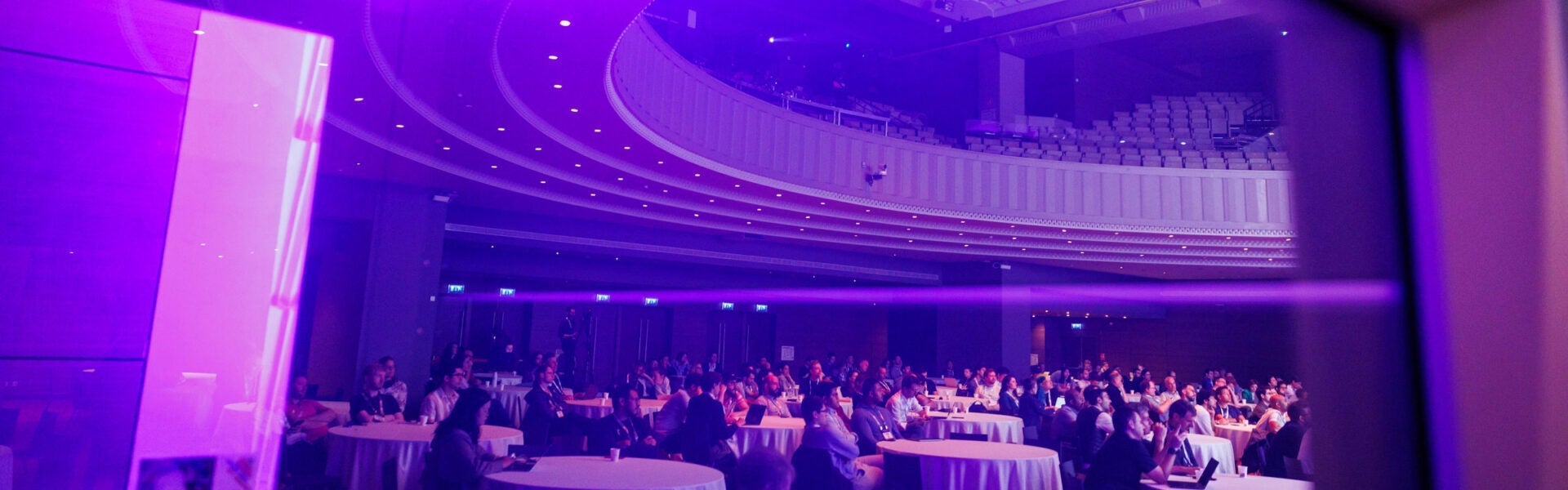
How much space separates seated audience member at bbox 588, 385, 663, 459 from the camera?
6.44 metres

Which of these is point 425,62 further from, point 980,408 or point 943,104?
point 943,104

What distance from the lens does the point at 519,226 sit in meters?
13.5


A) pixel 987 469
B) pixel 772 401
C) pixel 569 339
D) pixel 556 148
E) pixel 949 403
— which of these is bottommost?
pixel 987 469

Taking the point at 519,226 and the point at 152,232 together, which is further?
the point at 519,226

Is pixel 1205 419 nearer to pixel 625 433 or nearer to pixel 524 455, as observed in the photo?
pixel 625 433

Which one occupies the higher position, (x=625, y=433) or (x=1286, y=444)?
(x=1286, y=444)

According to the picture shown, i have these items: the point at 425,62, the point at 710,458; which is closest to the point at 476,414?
the point at 710,458

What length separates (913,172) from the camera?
1348 cm

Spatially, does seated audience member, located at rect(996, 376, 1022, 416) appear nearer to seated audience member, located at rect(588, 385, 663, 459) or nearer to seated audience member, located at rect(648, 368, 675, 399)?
seated audience member, located at rect(648, 368, 675, 399)

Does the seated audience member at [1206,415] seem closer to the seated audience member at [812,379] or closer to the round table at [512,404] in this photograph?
the seated audience member at [812,379]

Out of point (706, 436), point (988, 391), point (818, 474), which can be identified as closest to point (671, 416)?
point (706, 436)

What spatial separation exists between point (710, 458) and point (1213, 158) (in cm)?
1266

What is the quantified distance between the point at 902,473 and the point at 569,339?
12962mm

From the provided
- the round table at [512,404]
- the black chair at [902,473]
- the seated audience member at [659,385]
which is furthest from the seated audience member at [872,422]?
the round table at [512,404]
